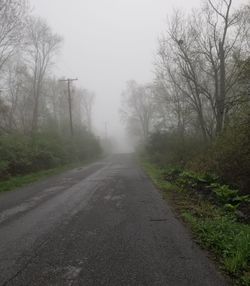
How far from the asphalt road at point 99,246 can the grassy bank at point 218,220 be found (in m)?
0.28

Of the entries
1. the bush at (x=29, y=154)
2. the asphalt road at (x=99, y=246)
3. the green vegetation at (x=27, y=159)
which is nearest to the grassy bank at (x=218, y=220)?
the asphalt road at (x=99, y=246)

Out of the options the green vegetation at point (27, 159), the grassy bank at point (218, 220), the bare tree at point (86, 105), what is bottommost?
the grassy bank at point (218, 220)

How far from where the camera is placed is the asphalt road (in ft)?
15.3

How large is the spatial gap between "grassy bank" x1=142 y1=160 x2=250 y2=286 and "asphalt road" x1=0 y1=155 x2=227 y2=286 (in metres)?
0.28

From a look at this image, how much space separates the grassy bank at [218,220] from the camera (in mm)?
5211

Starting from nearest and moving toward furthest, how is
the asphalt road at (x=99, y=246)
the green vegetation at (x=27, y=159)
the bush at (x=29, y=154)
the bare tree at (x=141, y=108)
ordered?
the asphalt road at (x=99, y=246) → the green vegetation at (x=27, y=159) → the bush at (x=29, y=154) → the bare tree at (x=141, y=108)

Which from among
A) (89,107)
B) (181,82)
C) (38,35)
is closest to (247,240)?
(181,82)

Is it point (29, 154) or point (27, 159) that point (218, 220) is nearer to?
point (27, 159)

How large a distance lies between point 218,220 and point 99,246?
302cm

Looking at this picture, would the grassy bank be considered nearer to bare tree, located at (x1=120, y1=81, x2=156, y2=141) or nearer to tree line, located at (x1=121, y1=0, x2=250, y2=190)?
tree line, located at (x1=121, y1=0, x2=250, y2=190)

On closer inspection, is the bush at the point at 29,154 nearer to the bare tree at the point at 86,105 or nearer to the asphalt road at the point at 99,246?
the asphalt road at the point at 99,246

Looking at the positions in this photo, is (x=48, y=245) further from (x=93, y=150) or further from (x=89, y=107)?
(x=89, y=107)

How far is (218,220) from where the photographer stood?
770 cm

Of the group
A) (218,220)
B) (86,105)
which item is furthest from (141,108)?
(218,220)
